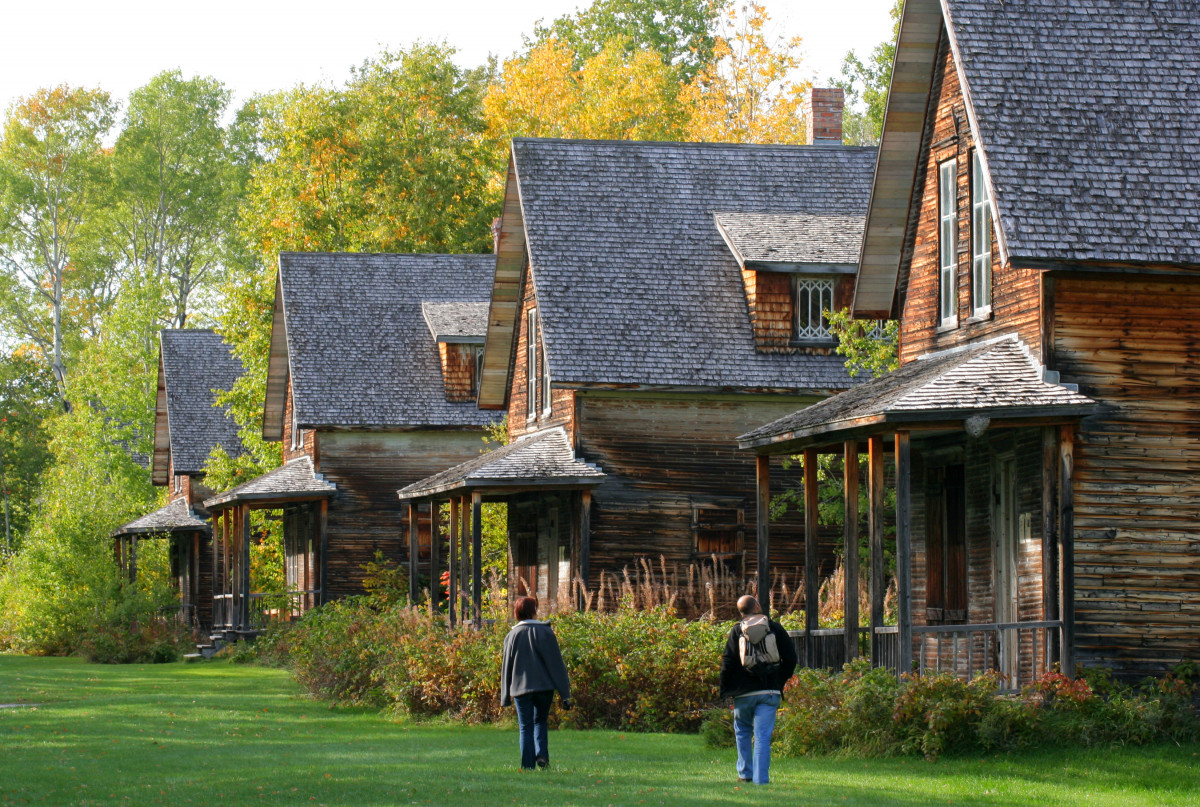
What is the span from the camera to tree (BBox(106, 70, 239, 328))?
69.6 m

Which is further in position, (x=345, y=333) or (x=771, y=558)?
(x=345, y=333)

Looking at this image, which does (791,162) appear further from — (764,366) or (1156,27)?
(1156,27)

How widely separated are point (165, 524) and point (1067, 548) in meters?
33.0

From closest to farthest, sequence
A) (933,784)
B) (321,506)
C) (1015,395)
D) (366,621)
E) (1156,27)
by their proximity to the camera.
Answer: (933,784) → (1015,395) → (1156,27) → (366,621) → (321,506)

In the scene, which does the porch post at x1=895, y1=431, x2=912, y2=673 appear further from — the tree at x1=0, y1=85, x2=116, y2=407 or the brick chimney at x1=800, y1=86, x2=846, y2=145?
the tree at x1=0, y1=85, x2=116, y2=407

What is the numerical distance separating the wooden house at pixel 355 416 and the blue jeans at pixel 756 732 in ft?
74.7

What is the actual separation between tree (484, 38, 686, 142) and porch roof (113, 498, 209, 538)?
60.4 ft

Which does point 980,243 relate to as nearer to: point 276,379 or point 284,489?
point 284,489

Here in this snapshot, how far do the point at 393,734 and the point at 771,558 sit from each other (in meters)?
10.2

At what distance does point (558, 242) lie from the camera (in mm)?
28547

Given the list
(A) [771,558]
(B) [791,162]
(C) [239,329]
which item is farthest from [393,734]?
(C) [239,329]

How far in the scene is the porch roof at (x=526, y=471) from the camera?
2588 centimetres

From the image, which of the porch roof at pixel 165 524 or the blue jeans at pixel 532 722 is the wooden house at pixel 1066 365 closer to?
the blue jeans at pixel 532 722

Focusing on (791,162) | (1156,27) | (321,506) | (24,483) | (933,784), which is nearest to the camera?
(933,784)
